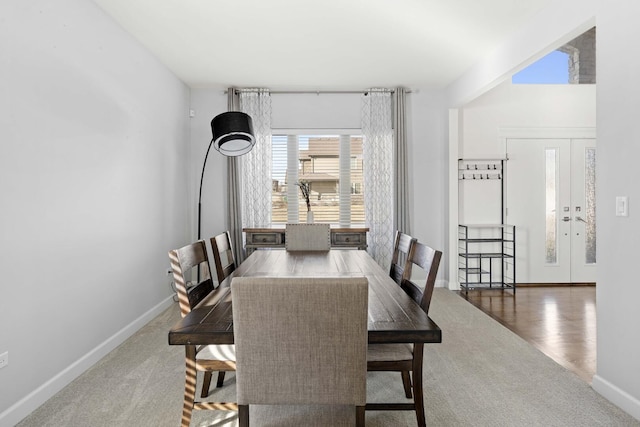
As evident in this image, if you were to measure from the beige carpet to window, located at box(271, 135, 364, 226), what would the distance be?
2.44 metres

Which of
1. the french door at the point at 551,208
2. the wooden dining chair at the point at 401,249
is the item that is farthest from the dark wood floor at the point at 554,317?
the wooden dining chair at the point at 401,249

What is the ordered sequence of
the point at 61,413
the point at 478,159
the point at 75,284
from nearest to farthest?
the point at 61,413
the point at 75,284
the point at 478,159

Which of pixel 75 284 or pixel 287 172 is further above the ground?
pixel 287 172

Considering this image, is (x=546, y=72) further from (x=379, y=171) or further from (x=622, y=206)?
(x=622, y=206)

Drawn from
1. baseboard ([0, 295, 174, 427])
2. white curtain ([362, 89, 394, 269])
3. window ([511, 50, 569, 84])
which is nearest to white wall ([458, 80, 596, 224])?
window ([511, 50, 569, 84])

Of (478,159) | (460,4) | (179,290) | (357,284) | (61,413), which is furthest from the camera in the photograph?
(478,159)

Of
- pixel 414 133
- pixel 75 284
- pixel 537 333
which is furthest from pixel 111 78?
pixel 537 333

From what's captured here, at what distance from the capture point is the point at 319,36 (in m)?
3.50

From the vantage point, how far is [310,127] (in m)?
5.15

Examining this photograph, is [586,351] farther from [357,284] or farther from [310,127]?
[310,127]

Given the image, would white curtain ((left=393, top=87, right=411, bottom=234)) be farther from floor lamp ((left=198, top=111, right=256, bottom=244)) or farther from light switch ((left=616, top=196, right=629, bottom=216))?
light switch ((left=616, top=196, right=629, bottom=216))

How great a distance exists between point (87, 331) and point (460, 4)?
3.58 m

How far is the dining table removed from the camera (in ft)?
4.65

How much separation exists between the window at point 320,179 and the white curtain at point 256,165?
0.20 metres
